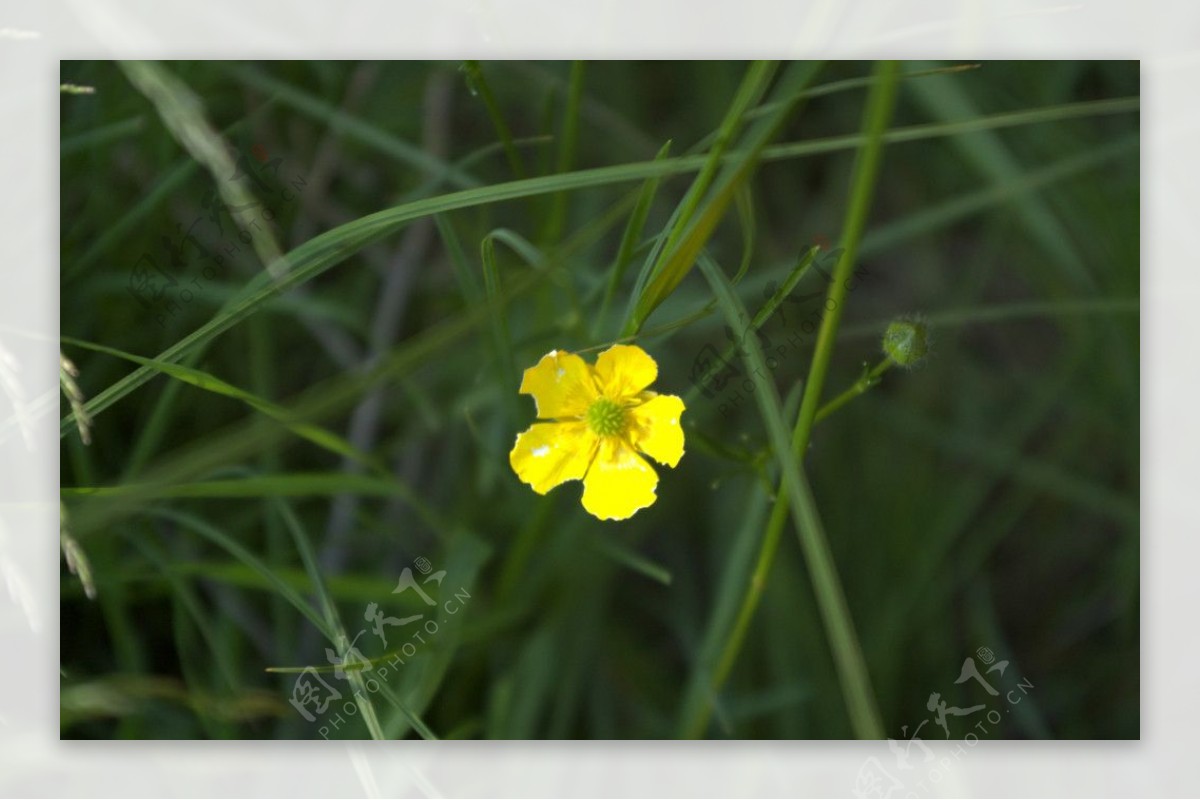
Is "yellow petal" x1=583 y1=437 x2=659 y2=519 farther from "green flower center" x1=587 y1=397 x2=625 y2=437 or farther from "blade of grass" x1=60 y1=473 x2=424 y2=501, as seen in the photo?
"blade of grass" x1=60 y1=473 x2=424 y2=501

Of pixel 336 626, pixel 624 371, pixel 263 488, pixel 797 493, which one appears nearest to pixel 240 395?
pixel 263 488

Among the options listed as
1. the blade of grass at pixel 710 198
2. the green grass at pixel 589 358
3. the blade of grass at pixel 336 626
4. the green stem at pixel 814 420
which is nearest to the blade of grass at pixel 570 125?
the green grass at pixel 589 358

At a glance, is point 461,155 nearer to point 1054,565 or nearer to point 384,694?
point 384,694

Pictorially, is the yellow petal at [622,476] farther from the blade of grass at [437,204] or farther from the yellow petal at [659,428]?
the blade of grass at [437,204]

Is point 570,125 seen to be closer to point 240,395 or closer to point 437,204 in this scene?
point 437,204

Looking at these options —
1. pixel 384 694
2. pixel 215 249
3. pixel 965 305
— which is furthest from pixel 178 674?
pixel 965 305

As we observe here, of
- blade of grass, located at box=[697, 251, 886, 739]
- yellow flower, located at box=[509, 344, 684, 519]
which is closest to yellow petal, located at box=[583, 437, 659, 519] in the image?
yellow flower, located at box=[509, 344, 684, 519]

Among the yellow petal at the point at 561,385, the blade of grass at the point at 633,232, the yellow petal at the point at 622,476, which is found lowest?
the yellow petal at the point at 622,476
